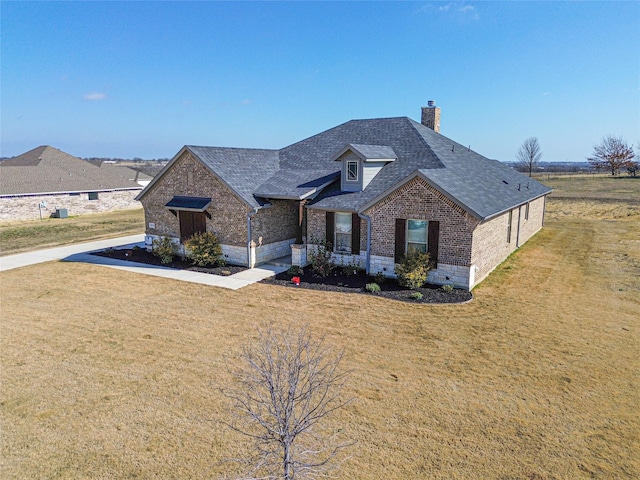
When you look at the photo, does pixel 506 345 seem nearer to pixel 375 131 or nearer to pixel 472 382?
pixel 472 382

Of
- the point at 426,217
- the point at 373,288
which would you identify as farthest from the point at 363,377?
the point at 426,217

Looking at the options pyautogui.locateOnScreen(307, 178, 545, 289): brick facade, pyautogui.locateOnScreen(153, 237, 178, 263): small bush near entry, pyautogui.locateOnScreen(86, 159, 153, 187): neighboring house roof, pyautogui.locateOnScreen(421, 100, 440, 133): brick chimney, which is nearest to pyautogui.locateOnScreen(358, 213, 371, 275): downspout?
pyautogui.locateOnScreen(307, 178, 545, 289): brick facade

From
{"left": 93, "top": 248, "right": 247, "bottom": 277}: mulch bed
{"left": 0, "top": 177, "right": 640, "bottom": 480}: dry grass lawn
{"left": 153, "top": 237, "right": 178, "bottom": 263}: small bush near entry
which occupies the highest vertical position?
{"left": 153, "top": 237, "right": 178, "bottom": 263}: small bush near entry

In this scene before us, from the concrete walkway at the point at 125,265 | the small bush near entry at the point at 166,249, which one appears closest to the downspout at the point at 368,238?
the concrete walkway at the point at 125,265

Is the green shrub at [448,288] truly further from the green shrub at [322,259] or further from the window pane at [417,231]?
the green shrub at [322,259]

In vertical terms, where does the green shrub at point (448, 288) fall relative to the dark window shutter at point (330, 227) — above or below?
below

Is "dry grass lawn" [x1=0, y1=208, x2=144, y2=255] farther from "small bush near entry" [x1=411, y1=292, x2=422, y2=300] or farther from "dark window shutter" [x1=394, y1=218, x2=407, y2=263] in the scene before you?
"small bush near entry" [x1=411, y1=292, x2=422, y2=300]

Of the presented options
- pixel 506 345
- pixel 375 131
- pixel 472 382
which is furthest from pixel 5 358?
pixel 375 131
